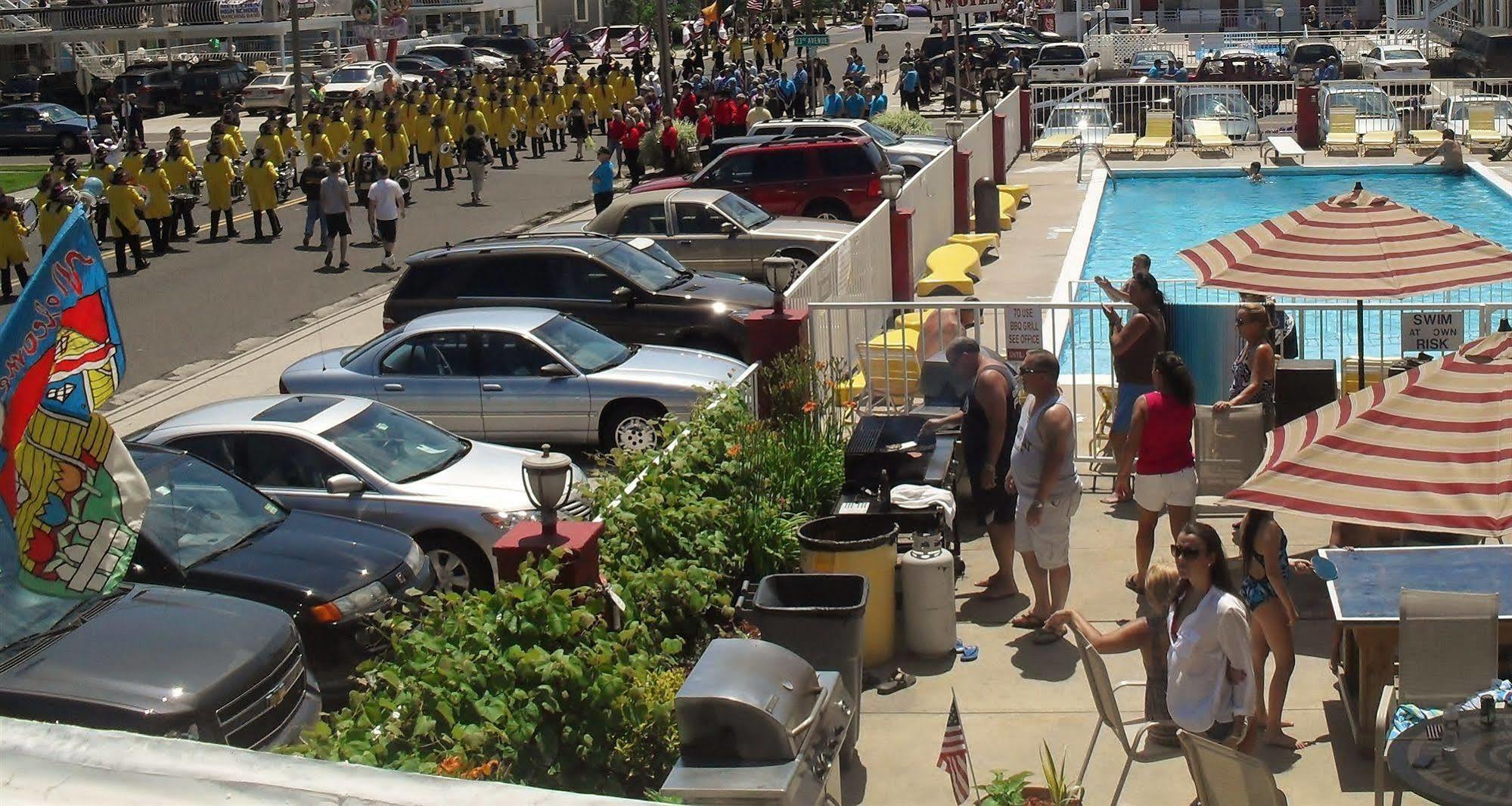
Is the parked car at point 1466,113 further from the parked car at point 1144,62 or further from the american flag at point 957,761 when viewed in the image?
the american flag at point 957,761

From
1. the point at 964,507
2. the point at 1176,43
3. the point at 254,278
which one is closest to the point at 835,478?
the point at 964,507

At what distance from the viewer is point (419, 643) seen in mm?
6434

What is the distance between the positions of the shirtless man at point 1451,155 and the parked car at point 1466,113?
1324 mm

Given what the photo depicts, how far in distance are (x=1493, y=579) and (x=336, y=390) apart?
9.13m

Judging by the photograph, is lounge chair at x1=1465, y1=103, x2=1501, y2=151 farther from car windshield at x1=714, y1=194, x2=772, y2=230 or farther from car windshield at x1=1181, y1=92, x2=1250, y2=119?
car windshield at x1=714, y1=194, x2=772, y2=230

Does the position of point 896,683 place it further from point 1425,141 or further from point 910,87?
point 910,87

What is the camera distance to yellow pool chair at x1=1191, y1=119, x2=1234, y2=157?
108 ft

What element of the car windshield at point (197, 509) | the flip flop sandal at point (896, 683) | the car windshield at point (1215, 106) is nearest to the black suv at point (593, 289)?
the car windshield at point (197, 509)

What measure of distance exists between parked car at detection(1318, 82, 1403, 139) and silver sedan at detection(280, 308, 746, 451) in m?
23.5

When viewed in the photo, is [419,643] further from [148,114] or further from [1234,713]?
[148,114]

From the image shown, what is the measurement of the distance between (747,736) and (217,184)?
2264cm

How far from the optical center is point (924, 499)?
32.6ft

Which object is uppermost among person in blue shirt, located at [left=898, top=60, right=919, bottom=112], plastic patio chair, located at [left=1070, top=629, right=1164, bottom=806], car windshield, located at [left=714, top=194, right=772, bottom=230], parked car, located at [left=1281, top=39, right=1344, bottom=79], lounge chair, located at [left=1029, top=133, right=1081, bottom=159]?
parked car, located at [left=1281, top=39, right=1344, bottom=79]

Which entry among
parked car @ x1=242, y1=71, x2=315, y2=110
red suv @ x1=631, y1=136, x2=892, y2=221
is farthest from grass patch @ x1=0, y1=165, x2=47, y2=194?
red suv @ x1=631, y1=136, x2=892, y2=221
